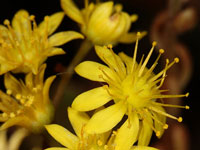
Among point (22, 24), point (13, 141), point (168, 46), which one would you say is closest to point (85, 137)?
point (13, 141)

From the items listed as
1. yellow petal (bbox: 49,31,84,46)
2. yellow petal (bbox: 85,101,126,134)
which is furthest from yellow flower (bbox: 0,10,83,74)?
yellow petal (bbox: 85,101,126,134)

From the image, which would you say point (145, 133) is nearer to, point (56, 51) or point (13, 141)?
point (56, 51)

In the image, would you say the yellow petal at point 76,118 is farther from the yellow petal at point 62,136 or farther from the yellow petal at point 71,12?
the yellow petal at point 71,12

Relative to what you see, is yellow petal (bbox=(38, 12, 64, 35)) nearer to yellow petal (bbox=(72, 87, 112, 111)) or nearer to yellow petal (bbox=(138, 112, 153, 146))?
yellow petal (bbox=(72, 87, 112, 111))

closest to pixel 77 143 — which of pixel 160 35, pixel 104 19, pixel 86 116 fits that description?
pixel 86 116

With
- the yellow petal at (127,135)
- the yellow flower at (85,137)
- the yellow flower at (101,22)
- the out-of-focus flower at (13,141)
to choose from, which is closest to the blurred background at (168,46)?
the out-of-focus flower at (13,141)

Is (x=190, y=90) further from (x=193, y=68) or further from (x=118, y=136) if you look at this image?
(x=118, y=136)

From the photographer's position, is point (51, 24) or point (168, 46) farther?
point (168, 46)
